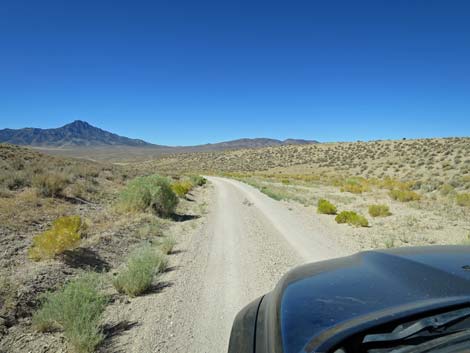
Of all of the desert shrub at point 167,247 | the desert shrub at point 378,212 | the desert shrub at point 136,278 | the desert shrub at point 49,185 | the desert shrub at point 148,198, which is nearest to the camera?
the desert shrub at point 136,278

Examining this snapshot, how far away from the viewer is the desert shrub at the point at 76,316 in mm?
3812

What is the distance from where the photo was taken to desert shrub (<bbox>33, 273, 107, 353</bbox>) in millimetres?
3812

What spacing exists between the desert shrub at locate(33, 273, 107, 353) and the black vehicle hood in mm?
2749

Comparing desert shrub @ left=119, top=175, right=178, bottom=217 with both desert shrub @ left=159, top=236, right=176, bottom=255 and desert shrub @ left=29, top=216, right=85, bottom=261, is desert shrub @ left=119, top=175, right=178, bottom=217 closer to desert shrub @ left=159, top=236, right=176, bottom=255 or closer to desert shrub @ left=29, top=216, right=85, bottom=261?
desert shrub @ left=159, top=236, right=176, bottom=255

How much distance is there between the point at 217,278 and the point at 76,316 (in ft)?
8.90

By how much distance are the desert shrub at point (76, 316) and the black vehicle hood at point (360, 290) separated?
275 cm

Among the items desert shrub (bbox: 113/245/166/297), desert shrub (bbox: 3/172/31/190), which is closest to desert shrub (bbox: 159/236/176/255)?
desert shrub (bbox: 113/245/166/297)

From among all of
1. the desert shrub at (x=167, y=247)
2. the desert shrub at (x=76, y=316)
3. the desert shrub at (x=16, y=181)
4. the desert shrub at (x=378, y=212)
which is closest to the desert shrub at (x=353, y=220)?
the desert shrub at (x=378, y=212)

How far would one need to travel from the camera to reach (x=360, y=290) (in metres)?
2.10

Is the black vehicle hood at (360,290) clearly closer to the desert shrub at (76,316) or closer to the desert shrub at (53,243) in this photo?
the desert shrub at (76,316)

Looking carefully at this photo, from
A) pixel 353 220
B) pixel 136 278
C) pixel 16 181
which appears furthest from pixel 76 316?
pixel 16 181

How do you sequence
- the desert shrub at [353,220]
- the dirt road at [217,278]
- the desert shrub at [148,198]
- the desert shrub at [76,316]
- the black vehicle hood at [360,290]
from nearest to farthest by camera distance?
the black vehicle hood at [360,290], the desert shrub at [76,316], the dirt road at [217,278], the desert shrub at [353,220], the desert shrub at [148,198]

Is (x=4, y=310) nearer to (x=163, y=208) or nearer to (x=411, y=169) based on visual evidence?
(x=163, y=208)

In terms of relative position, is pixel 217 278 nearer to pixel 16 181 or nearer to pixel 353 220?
pixel 353 220
